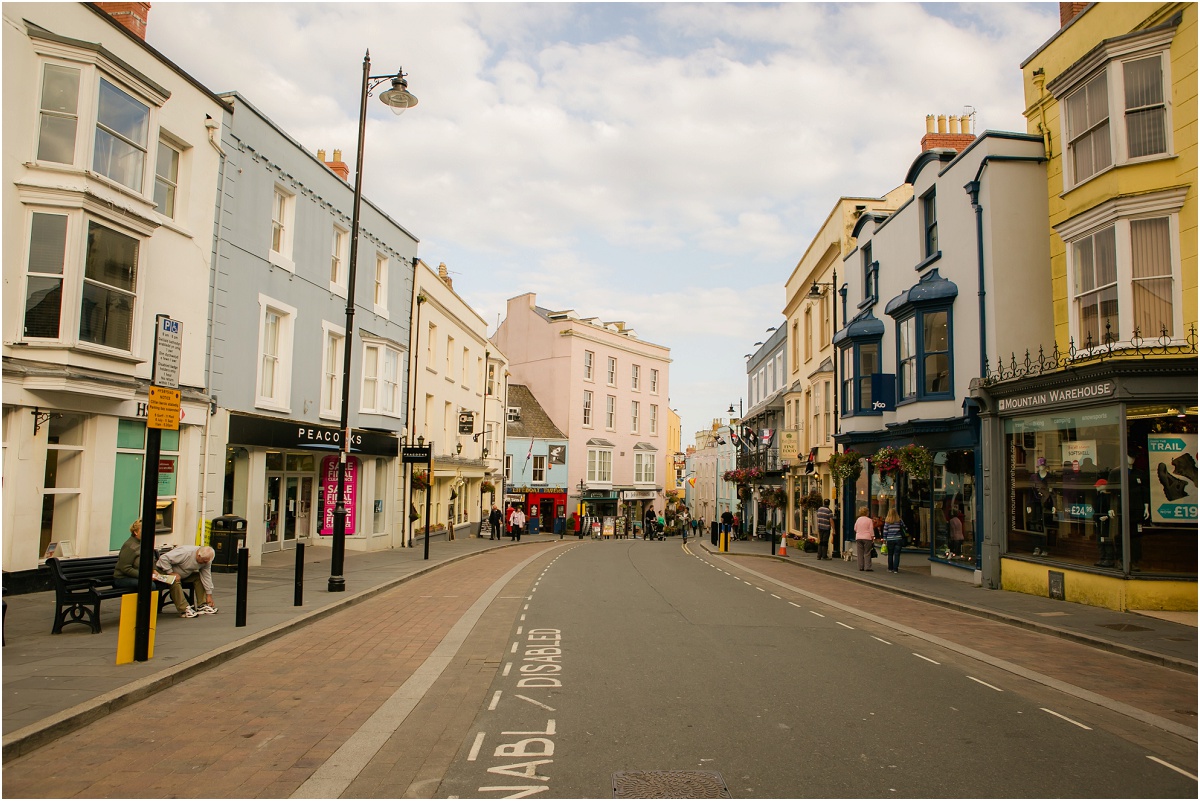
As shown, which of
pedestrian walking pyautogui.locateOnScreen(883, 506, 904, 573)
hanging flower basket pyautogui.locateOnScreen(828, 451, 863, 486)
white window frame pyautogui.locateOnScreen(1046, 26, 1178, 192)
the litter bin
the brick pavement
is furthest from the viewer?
hanging flower basket pyautogui.locateOnScreen(828, 451, 863, 486)

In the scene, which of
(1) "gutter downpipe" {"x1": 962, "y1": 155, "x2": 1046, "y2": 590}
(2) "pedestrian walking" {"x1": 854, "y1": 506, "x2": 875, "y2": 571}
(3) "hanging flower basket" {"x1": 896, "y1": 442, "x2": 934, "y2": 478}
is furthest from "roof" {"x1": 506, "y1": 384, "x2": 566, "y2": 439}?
(1) "gutter downpipe" {"x1": 962, "y1": 155, "x2": 1046, "y2": 590}

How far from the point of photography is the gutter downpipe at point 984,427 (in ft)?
55.8

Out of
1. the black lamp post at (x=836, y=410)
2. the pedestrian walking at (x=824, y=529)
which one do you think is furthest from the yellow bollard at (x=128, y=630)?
the black lamp post at (x=836, y=410)

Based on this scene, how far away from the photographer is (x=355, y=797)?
17.1 feet

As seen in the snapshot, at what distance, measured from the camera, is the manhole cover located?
17.1ft

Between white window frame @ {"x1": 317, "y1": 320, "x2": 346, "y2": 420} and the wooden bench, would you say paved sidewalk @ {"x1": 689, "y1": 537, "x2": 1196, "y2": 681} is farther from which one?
white window frame @ {"x1": 317, "y1": 320, "x2": 346, "y2": 420}

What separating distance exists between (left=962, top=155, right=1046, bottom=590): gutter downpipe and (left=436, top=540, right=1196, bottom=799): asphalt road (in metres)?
6.87

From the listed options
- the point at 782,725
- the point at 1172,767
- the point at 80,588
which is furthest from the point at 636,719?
the point at 80,588

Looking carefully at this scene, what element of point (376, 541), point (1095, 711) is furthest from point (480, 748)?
point (376, 541)

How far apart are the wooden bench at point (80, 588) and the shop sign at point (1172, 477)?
15428 mm

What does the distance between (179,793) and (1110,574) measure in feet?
46.8

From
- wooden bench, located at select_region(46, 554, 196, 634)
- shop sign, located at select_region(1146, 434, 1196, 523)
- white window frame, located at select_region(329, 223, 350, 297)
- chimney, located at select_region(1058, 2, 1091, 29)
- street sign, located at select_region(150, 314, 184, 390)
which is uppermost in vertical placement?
chimney, located at select_region(1058, 2, 1091, 29)

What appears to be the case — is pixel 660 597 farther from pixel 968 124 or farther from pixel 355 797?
pixel 968 124

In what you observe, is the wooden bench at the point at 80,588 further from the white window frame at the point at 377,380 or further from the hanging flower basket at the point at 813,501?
the hanging flower basket at the point at 813,501
